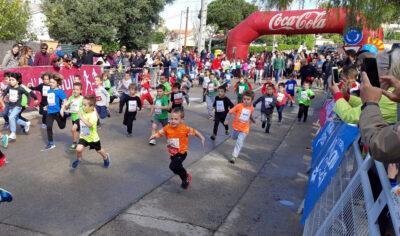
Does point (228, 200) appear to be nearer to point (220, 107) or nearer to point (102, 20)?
point (220, 107)

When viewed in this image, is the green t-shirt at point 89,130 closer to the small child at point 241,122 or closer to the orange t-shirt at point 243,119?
the small child at point 241,122

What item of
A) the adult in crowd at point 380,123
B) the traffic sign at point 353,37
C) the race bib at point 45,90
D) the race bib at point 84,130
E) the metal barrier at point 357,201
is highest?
A: the traffic sign at point 353,37

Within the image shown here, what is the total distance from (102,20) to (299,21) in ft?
46.8

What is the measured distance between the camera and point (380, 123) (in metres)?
2.47

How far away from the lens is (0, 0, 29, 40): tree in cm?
2592

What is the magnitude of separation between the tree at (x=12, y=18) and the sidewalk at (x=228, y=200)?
22.4 meters

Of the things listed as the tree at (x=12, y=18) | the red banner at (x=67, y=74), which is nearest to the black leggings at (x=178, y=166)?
the red banner at (x=67, y=74)

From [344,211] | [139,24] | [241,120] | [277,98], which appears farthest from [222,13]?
[344,211]

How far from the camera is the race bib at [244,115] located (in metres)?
8.26

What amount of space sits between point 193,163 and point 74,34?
81.6ft

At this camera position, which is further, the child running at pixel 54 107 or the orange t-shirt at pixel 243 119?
the child running at pixel 54 107

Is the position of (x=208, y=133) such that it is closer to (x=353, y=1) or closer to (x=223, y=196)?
(x=223, y=196)

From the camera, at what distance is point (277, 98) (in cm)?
1221

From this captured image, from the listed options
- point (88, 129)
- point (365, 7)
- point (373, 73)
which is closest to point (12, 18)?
point (88, 129)
